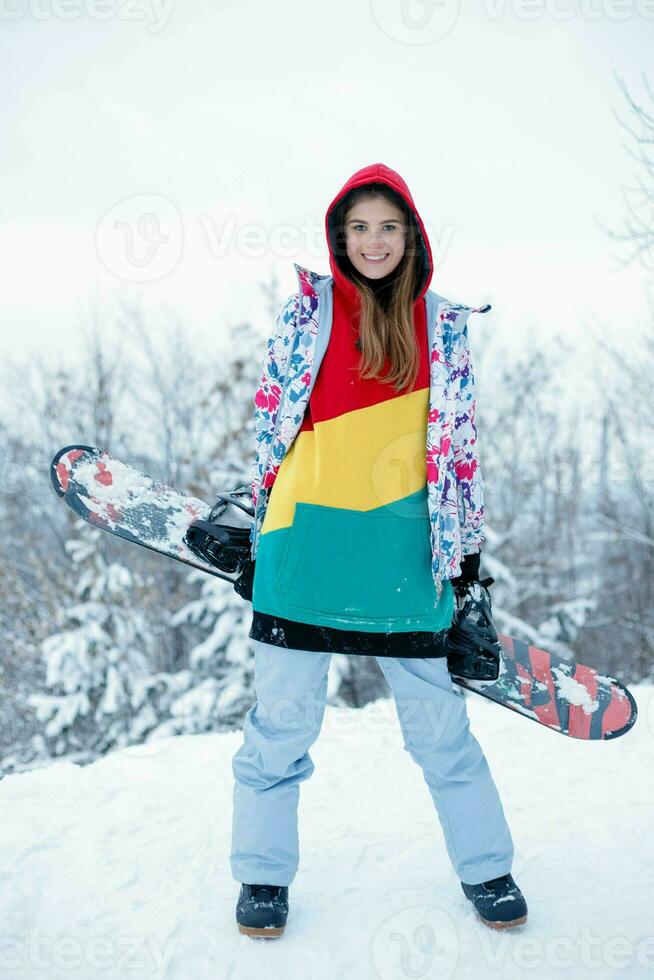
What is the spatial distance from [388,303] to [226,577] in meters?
0.97

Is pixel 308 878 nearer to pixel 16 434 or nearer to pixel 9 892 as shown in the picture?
pixel 9 892

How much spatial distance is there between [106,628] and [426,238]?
1097 cm

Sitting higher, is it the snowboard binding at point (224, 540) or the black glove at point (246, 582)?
the snowboard binding at point (224, 540)

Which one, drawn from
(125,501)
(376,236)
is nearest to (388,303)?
(376,236)

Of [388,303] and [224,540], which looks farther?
[224,540]

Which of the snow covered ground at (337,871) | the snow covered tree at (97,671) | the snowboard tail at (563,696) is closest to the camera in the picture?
the snow covered ground at (337,871)

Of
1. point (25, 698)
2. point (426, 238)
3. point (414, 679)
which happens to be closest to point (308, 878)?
point (414, 679)

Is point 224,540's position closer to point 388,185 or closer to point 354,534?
point 354,534

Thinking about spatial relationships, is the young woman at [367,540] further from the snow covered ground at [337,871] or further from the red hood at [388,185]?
the snow covered ground at [337,871]

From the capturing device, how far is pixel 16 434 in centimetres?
1537

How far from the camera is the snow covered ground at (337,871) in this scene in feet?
5.43

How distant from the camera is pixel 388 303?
75.6 inches

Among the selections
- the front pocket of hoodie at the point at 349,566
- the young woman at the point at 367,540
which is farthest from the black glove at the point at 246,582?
the front pocket of hoodie at the point at 349,566

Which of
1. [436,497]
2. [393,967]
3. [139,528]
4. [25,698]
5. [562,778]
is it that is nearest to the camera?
[393,967]
